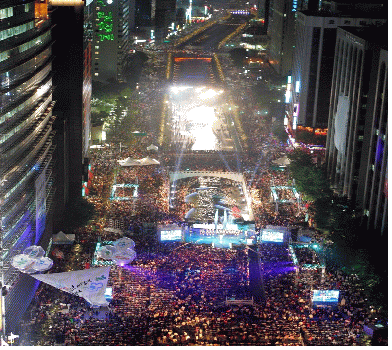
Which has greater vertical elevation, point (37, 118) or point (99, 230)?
point (37, 118)

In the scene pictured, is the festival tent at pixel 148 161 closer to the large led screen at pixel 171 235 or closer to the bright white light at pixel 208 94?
the large led screen at pixel 171 235

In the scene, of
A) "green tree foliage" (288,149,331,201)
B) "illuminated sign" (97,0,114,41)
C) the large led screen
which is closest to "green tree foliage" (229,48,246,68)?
"illuminated sign" (97,0,114,41)

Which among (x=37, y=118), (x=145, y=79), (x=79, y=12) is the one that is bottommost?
(x=145, y=79)

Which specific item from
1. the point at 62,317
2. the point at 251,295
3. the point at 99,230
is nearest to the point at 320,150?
the point at 99,230

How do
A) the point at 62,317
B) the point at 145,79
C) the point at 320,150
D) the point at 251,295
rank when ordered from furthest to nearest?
1. the point at 145,79
2. the point at 320,150
3. the point at 251,295
4. the point at 62,317

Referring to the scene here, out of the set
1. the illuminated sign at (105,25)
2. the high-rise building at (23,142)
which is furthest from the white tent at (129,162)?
the illuminated sign at (105,25)

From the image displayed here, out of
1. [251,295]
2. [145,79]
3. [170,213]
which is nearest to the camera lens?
[251,295]

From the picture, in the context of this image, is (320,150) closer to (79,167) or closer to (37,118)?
(79,167)

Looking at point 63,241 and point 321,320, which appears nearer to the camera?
point 321,320
